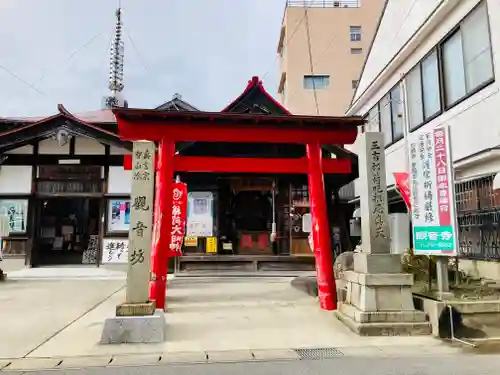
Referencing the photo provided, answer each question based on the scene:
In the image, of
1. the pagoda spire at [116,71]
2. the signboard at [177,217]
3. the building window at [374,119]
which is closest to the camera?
the signboard at [177,217]

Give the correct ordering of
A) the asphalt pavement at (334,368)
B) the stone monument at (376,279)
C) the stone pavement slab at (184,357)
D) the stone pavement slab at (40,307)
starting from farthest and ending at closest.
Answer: the stone monument at (376,279) → the stone pavement slab at (40,307) → the stone pavement slab at (184,357) → the asphalt pavement at (334,368)

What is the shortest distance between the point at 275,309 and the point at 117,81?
2454 cm

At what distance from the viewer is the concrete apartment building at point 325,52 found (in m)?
38.5

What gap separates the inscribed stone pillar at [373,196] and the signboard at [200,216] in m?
8.86

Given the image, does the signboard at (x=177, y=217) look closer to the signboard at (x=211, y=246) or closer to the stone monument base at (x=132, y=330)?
the stone monument base at (x=132, y=330)

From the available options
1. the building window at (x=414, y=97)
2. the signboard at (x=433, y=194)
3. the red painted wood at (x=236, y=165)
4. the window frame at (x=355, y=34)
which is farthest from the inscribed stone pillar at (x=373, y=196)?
the window frame at (x=355, y=34)

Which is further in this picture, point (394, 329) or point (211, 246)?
point (211, 246)

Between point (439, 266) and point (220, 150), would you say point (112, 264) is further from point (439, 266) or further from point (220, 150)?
point (439, 266)

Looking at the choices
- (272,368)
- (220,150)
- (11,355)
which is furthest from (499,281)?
(220,150)

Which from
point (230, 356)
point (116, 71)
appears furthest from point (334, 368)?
point (116, 71)

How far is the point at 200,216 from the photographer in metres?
16.5

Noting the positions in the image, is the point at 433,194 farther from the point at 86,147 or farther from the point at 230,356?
the point at 86,147

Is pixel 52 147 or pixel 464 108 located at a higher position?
pixel 52 147

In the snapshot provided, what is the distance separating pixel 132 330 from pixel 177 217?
4.64m
